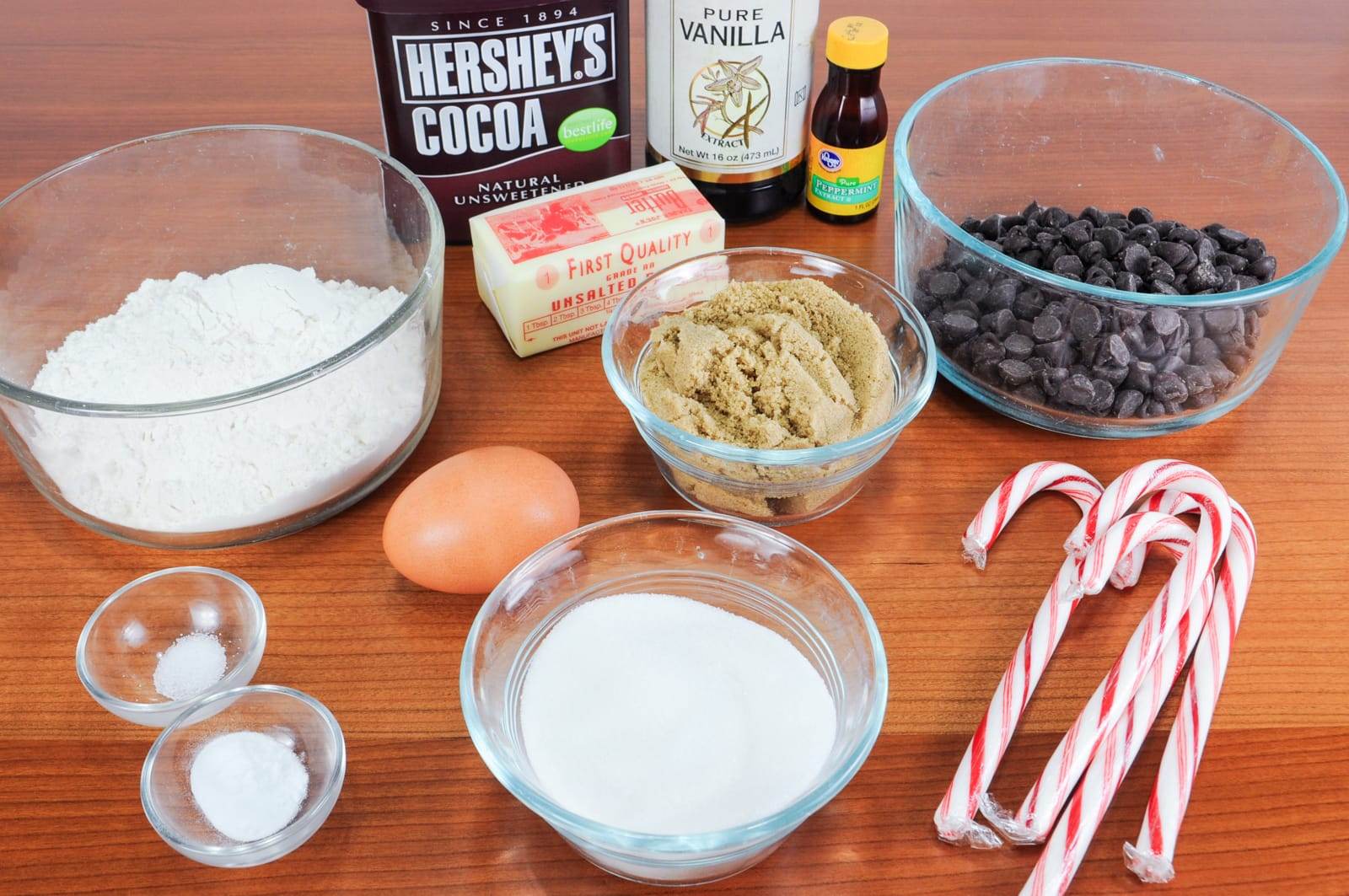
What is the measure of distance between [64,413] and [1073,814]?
2.43 ft

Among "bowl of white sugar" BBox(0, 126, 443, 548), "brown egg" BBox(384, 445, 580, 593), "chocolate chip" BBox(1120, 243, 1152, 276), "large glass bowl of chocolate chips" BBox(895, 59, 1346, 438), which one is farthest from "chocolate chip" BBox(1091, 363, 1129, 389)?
"bowl of white sugar" BBox(0, 126, 443, 548)

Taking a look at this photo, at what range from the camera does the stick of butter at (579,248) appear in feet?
3.48

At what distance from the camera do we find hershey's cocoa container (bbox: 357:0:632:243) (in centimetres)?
106

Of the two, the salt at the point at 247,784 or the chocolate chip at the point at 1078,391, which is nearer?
the salt at the point at 247,784

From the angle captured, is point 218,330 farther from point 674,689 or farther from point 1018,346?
point 1018,346

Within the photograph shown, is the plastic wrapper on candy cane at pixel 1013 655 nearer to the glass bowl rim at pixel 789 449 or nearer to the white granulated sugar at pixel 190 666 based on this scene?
the glass bowl rim at pixel 789 449

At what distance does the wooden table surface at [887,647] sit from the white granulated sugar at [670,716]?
0.06m

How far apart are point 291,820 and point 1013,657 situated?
1.70 ft

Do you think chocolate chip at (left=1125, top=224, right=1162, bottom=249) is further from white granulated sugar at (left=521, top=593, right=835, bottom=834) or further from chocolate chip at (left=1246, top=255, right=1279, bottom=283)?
white granulated sugar at (left=521, top=593, right=835, bottom=834)

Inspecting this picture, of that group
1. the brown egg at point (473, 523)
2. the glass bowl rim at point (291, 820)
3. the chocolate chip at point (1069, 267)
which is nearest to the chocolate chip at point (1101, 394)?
the chocolate chip at point (1069, 267)

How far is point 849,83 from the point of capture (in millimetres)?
1159

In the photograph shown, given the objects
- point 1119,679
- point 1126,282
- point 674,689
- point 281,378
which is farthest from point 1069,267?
point 281,378

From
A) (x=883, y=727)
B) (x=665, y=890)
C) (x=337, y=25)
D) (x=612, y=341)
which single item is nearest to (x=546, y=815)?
(x=665, y=890)

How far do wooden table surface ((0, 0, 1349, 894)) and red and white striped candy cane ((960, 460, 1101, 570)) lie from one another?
20 millimetres
